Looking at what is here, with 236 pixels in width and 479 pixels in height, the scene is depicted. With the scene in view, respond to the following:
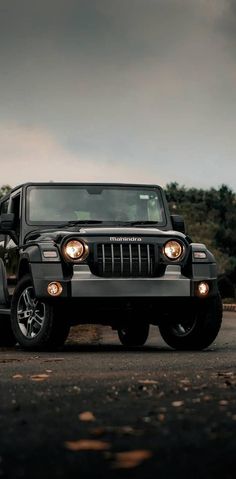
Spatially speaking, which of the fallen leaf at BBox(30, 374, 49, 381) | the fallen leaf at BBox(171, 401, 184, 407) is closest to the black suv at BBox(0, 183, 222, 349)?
the fallen leaf at BBox(30, 374, 49, 381)

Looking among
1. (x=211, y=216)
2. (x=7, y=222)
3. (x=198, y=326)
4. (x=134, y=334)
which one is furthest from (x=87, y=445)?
(x=211, y=216)

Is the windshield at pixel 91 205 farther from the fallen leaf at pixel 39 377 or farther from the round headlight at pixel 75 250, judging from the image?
the fallen leaf at pixel 39 377

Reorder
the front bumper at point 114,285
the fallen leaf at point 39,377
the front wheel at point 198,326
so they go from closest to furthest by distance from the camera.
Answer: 1. the fallen leaf at point 39,377
2. the front bumper at point 114,285
3. the front wheel at point 198,326

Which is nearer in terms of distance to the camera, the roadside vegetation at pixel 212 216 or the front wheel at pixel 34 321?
the front wheel at pixel 34 321

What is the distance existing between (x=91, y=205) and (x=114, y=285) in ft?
5.69

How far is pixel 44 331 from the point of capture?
36.8 feet

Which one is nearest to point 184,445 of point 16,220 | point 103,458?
point 103,458

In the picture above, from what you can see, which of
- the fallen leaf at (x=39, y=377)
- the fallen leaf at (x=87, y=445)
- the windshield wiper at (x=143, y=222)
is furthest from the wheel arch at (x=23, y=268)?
the fallen leaf at (x=87, y=445)

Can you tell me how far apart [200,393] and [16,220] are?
6.88 m

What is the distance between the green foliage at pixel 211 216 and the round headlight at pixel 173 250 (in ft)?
241

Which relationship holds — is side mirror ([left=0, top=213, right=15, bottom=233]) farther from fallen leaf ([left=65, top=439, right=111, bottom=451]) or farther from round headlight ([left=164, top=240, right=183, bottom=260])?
fallen leaf ([left=65, top=439, right=111, bottom=451])

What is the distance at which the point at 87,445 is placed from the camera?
4.20 meters

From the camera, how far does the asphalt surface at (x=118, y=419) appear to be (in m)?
3.72

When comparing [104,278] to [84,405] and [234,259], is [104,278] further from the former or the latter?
[234,259]
